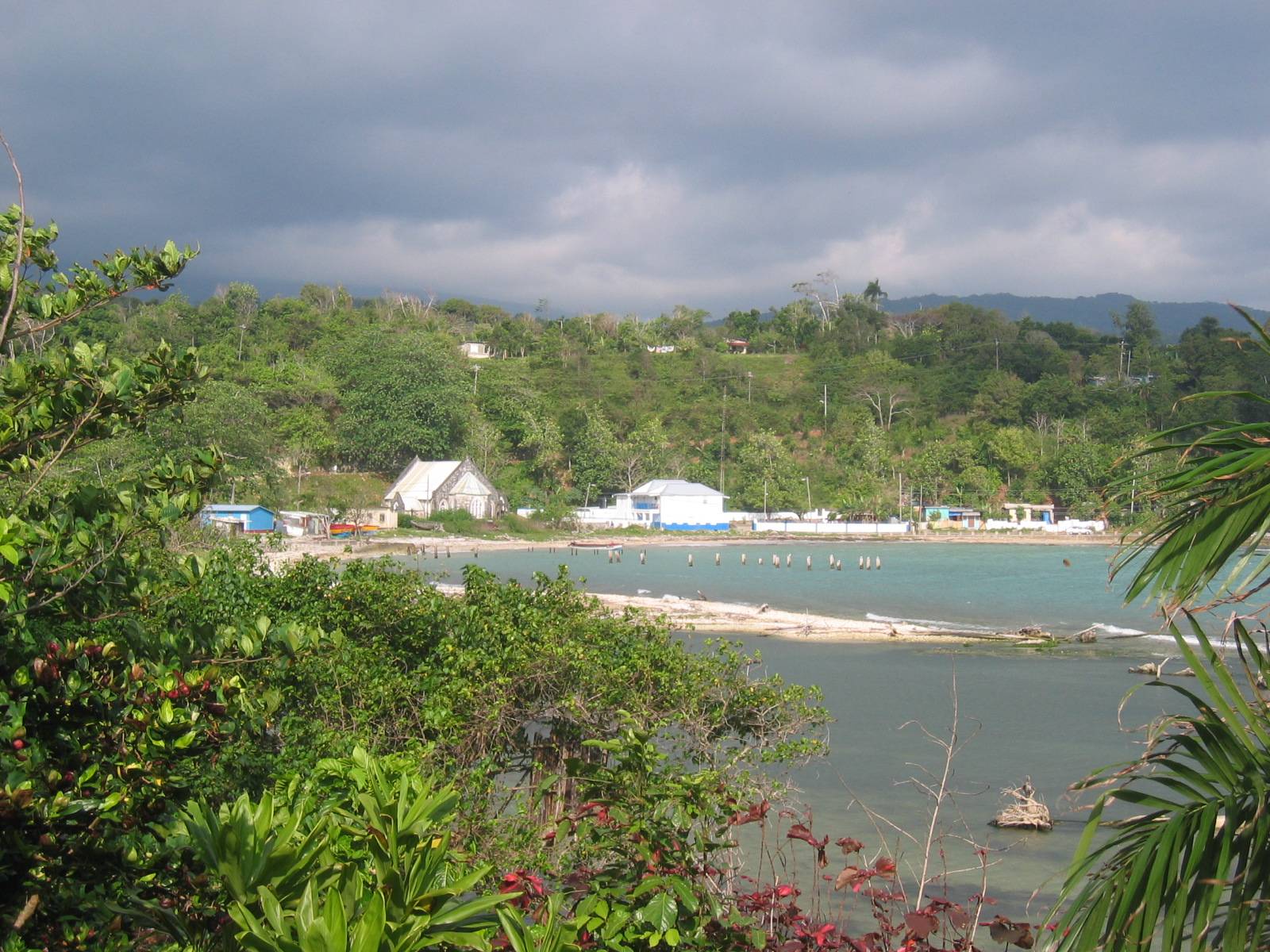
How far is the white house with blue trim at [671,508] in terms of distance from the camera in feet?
251

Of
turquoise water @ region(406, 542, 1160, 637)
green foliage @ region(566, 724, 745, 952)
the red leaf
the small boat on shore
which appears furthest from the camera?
the small boat on shore

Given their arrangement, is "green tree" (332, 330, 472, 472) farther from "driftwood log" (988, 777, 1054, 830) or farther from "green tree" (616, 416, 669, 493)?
"driftwood log" (988, 777, 1054, 830)

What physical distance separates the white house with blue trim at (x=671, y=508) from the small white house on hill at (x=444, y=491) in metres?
8.23

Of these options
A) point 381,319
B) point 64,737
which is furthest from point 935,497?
point 64,737

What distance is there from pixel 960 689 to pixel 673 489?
186 feet

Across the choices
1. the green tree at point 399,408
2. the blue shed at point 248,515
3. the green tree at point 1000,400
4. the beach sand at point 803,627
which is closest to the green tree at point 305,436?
the green tree at point 399,408

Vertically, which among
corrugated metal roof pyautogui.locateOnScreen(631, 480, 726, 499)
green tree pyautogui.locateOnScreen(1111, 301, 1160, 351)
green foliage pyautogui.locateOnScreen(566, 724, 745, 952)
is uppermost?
green tree pyautogui.locateOnScreen(1111, 301, 1160, 351)

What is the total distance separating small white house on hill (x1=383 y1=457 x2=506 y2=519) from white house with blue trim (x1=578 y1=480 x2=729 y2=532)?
823 cm

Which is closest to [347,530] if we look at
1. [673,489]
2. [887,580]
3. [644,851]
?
[673,489]

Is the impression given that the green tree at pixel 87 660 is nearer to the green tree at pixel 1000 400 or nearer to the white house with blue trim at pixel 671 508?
the white house with blue trim at pixel 671 508

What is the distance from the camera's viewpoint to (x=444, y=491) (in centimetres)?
6838

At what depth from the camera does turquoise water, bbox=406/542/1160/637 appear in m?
35.4

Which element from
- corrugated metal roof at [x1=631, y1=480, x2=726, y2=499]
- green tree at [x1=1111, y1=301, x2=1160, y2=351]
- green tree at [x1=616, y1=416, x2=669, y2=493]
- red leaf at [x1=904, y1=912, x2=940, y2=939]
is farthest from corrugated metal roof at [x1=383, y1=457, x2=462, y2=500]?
red leaf at [x1=904, y1=912, x2=940, y2=939]

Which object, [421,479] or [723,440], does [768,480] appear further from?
[421,479]
